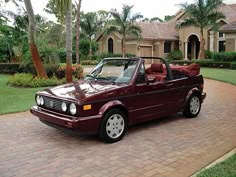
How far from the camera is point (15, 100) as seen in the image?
10773mm

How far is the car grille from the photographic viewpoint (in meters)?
5.80

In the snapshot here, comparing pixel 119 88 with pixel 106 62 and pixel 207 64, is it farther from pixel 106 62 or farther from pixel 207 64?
pixel 207 64

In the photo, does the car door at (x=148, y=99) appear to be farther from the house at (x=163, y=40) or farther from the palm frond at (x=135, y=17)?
the house at (x=163, y=40)

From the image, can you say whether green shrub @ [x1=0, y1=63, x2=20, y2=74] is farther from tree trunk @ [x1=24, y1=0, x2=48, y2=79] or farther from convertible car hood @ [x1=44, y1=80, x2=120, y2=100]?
convertible car hood @ [x1=44, y1=80, x2=120, y2=100]

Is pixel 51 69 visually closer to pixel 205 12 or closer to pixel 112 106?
pixel 112 106

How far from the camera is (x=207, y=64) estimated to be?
28.2 metres

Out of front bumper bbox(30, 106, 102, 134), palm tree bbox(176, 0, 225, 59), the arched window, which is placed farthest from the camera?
the arched window

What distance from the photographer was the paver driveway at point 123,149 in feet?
15.3

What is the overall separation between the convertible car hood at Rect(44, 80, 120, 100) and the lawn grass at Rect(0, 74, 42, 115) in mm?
3109

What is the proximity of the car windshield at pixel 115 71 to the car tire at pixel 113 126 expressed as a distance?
2.54ft

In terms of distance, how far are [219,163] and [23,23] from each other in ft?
76.6

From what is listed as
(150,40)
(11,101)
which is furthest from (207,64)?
(11,101)

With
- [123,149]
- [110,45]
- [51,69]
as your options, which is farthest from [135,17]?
[123,149]

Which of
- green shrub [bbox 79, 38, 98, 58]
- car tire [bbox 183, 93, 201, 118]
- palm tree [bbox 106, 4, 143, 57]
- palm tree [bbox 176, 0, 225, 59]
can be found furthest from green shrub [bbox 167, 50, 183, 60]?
car tire [bbox 183, 93, 201, 118]
